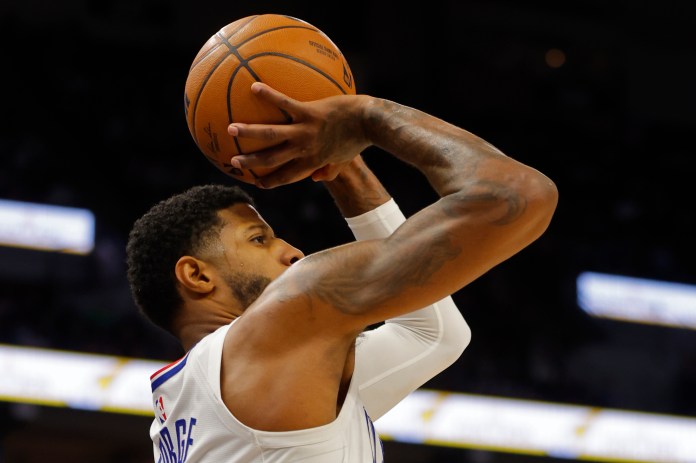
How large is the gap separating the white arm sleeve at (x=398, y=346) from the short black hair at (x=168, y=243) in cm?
46

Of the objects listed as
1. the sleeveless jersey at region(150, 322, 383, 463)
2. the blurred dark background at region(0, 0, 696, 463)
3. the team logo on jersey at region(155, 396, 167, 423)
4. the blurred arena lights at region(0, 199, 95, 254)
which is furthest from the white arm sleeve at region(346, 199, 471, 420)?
the blurred arena lights at region(0, 199, 95, 254)

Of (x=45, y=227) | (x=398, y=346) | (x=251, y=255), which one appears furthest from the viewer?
A: (x=45, y=227)

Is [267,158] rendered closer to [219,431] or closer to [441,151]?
[441,151]

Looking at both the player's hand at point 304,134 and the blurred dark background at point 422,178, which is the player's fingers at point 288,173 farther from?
the blurred dark background at point 422,178

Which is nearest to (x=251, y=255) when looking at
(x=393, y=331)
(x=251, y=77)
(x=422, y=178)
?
(x=251, y=77)

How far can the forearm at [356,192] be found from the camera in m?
2.79

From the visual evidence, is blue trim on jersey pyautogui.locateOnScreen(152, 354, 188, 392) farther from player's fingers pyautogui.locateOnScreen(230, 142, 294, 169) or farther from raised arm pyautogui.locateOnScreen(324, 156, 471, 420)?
raised arm pyautogui.locateOnScreen(324, 156, 471, 420)

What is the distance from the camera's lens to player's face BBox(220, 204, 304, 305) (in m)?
2.40

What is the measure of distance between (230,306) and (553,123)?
10.5 meters

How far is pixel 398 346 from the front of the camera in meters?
2.73

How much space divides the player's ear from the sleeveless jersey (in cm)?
24

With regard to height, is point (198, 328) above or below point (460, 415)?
above

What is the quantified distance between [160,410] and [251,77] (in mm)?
812

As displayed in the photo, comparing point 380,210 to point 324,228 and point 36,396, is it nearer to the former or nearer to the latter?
point 36,396
